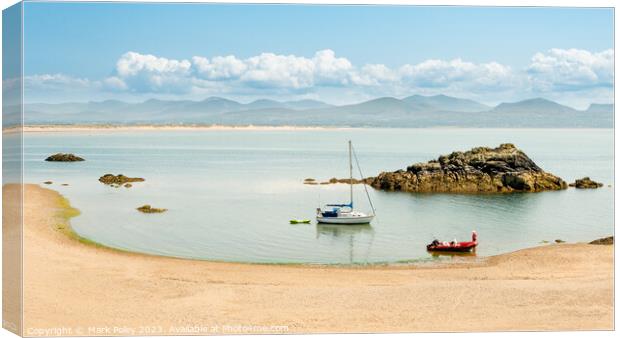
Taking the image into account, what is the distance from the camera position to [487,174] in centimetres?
3666

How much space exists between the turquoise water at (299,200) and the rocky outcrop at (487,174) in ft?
2.29

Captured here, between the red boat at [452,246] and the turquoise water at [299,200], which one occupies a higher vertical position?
the turquoise water at [299,200]

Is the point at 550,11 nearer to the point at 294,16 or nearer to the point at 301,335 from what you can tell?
the point at 294,16

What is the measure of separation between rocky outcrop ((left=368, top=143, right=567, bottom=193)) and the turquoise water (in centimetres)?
70

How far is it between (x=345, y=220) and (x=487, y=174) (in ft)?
36.1

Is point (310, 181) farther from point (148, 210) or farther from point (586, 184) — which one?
point (586, 184)

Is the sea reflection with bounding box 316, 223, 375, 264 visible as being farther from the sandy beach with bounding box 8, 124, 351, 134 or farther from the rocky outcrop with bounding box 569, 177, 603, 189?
the rocky outcrop with bounding box 569, 177, 603, 189

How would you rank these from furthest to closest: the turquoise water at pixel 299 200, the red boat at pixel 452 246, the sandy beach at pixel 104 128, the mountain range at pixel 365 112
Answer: the turquoise water at pixel 299 200, the red boat at pixel 452 246, the mountain range at pixel 365 112, the sandy beach at pixel 104 128

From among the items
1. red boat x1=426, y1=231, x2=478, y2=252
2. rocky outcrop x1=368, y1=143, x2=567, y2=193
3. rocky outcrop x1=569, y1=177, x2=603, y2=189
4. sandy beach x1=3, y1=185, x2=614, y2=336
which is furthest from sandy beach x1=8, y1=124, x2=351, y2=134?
rocky outcrop x1=569, y1=177, x2=603, y2=189

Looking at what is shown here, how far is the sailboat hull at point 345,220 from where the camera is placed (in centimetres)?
2836

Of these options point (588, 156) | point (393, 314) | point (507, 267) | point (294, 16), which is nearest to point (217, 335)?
point (393, 314)

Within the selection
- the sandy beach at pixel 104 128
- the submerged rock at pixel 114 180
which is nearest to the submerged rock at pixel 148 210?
the sandy beach at pixel 104 128

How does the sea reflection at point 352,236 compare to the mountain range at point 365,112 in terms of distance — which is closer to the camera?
the mountain range at point 365,112

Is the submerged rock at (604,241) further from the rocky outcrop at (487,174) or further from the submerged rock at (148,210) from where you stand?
the submerged rock at (148,210)
